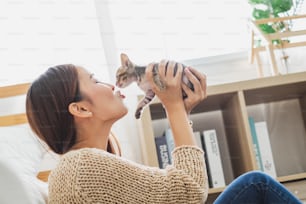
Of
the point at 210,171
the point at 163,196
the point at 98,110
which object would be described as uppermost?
the point at 98,110

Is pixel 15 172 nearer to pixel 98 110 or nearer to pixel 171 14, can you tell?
pixel 98 110

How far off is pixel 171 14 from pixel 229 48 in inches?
8.8

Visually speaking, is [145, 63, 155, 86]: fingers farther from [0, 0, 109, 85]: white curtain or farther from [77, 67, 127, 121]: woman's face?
[0, 0, 109, 85]: white curtain

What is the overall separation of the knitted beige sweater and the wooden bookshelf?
0.45 m

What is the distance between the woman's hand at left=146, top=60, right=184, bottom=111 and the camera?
2.26 ft

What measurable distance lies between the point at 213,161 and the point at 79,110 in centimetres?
55

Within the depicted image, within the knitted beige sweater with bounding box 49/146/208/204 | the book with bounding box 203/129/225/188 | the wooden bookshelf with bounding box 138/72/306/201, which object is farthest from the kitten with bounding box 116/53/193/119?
the book with bounding box 203/129/225/188

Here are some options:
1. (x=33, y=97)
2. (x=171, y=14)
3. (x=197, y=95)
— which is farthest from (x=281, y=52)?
(x=33, y=97)

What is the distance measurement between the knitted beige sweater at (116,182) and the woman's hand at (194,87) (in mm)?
116

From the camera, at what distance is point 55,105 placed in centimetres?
72

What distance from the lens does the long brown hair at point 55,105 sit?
721 millimetres

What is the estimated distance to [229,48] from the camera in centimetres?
144

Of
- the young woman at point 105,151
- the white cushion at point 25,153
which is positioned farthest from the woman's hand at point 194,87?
the white cushion at point 25,153

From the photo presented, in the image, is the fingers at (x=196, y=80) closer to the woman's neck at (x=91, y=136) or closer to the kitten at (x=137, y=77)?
the kitten at (x=137, y=77)
